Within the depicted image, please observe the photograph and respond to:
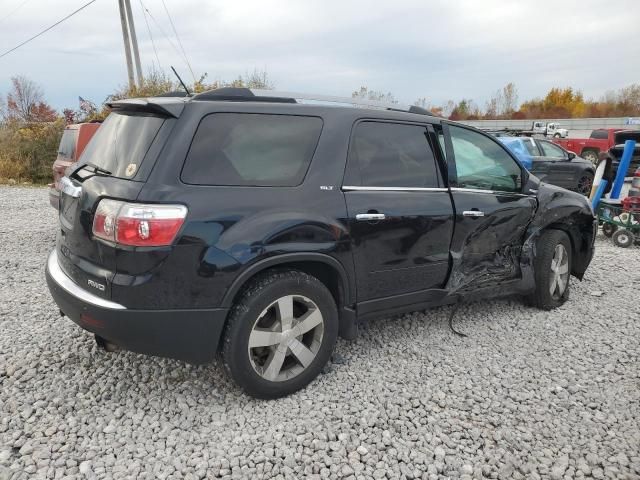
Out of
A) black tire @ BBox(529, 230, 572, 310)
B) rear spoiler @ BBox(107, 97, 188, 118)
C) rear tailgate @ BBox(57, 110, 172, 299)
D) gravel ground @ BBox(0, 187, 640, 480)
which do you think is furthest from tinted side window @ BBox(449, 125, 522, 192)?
rear tailgate @ BBox(57, 110, 172, 299)

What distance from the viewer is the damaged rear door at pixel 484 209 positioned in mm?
3939

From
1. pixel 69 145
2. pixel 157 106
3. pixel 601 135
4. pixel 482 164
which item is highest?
pixel 157 106

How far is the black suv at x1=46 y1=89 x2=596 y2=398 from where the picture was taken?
271cm

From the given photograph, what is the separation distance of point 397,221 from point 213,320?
4.70 ft

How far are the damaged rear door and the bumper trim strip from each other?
2.47 meters

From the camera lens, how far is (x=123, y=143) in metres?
3.05

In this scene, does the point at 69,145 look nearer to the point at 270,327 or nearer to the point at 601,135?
the point at 270,327

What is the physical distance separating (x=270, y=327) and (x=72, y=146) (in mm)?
5957

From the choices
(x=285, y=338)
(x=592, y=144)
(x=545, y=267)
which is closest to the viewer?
(x=285, y=338)

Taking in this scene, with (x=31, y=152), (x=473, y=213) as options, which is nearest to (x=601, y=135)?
(x=473, y=213)

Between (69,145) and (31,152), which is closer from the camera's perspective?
(69,145)

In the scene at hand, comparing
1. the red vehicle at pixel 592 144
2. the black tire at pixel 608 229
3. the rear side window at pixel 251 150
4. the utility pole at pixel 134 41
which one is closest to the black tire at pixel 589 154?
the red vehicle at pixel 592 144

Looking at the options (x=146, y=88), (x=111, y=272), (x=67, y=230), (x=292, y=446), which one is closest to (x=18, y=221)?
(x=67, y=230)

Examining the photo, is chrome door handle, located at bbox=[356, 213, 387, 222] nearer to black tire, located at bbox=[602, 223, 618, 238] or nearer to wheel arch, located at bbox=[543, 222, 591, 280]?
wheel arch, located at bbox=[543, 222, 591, 280]
